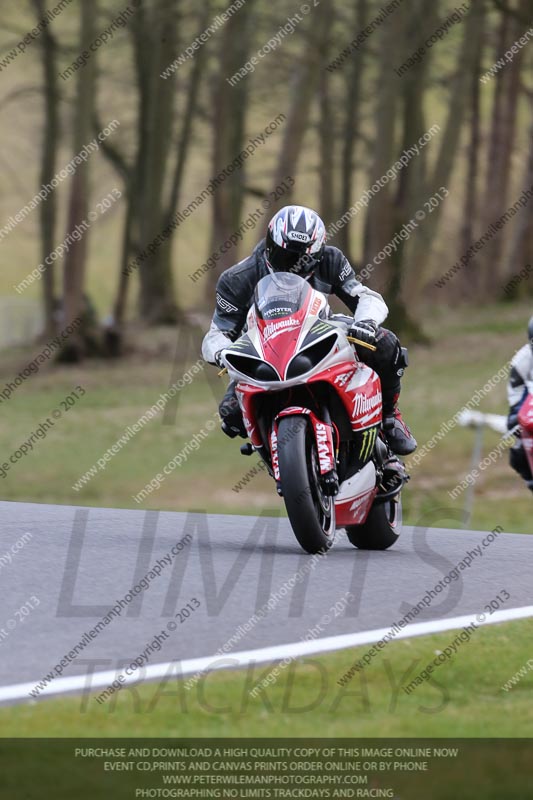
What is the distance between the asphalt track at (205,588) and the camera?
6.07m

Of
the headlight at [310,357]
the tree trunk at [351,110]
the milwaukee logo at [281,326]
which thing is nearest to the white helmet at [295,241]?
the milwaukee logo at [281,326]

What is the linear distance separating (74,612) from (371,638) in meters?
1.37

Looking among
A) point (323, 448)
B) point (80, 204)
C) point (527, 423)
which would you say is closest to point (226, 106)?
point (80, 204)

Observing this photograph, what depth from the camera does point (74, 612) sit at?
6.70 m

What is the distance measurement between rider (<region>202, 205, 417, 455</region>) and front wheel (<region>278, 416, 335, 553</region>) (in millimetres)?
583

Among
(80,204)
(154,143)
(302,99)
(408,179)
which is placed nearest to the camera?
(302,99)

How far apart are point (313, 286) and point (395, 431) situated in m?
1.11

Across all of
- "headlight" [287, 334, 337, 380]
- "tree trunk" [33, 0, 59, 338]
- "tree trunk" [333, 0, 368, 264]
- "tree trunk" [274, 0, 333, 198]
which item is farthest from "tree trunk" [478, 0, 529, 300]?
"headlight" [287, 334, 337, 380]

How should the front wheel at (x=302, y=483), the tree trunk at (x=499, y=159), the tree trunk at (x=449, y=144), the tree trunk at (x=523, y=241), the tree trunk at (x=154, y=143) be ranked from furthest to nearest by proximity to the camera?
the tree trunk at (x=523, y=241), the tree trunk at (x=499, y=159), the tree trunk at (x=154, y=143), the tree trunk at (x=449, y=144), the front wheel at (x=302, y=483)

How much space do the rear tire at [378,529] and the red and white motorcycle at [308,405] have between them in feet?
1.04

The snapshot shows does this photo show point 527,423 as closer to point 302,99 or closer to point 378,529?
point 378,529

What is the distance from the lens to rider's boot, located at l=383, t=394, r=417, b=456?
30.1 feet

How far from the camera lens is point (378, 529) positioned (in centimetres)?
935

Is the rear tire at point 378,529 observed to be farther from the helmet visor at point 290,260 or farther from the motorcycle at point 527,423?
the motorcycle at point 527,423
